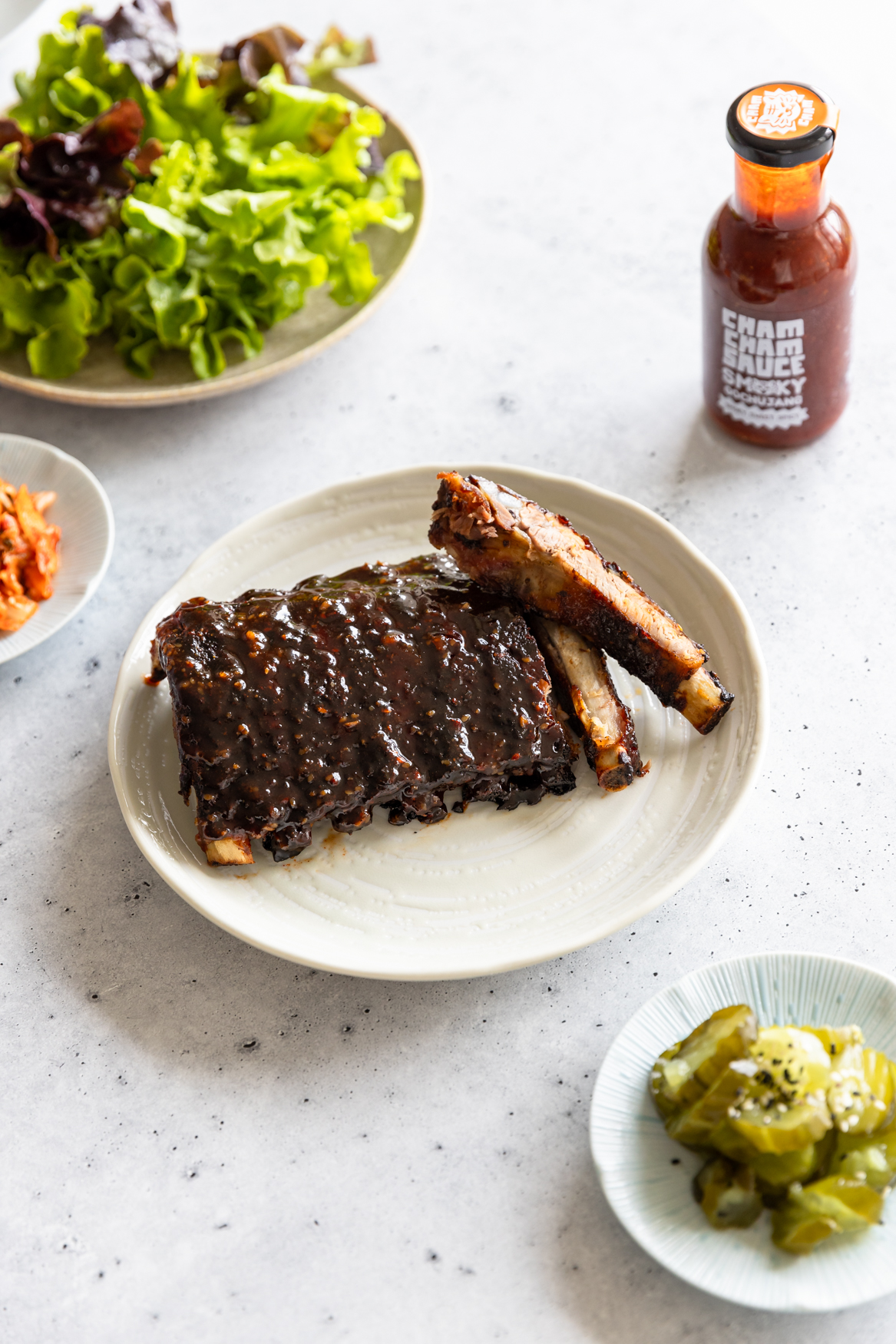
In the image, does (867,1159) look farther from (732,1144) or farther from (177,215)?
(177,215)

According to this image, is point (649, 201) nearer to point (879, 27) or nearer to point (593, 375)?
point (593, 375)

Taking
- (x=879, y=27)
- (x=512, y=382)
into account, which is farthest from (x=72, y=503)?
(x=879, y=27)

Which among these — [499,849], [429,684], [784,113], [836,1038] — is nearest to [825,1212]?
[836,1038]

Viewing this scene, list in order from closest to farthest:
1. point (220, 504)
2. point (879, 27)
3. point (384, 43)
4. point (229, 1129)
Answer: point (229, 1129)
point (220, 504)
point (384, 43)
point (879, 27)

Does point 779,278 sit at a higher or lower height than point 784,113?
lower

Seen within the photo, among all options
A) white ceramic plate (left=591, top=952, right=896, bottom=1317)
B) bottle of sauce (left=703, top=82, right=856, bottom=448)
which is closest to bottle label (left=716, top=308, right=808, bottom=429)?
bottle of sauce (left=703, top=82, right=856, bottom=448)

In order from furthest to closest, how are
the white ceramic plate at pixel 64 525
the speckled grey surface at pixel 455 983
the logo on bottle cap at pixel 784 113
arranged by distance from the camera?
the white ceramic plate at pixel 64 525
the logo on bottle cap at pixel 784 113
the speckled grey surface at pixel 455 983

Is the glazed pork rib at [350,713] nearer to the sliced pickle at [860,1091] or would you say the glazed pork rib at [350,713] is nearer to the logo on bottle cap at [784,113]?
the sliced pickle at [860,1091]

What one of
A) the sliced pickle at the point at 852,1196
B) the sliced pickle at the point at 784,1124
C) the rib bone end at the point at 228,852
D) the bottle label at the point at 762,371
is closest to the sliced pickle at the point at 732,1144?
the sliced pickle at the point at 784,1124
